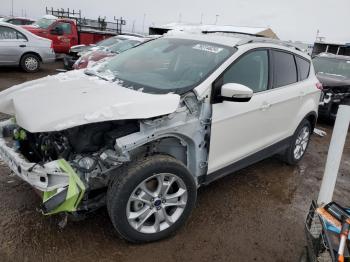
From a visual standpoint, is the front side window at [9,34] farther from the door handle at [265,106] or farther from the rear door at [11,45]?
the door handle at [265,106]

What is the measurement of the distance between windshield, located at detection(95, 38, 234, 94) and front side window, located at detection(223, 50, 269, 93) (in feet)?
0.51

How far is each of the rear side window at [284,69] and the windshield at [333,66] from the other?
14.6 ft

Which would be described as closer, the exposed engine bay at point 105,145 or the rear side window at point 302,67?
the exposed engine bay at point 105,145

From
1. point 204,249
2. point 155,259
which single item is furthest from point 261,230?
point 155,259

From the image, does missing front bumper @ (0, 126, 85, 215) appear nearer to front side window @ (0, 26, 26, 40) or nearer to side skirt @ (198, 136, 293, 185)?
side skirt @ (198, 136, 293, 185)

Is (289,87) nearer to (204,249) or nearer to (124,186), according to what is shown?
(204,249)

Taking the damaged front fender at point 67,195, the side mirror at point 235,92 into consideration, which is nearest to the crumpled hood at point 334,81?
the side mirror at point 235,92

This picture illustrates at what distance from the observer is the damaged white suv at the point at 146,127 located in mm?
2461

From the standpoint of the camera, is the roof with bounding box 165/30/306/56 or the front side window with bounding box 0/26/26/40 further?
the front side window with bounding box 0/26/26/40

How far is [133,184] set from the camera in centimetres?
250

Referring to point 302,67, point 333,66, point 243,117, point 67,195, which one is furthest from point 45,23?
point 67,195

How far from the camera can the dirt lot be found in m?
2.70

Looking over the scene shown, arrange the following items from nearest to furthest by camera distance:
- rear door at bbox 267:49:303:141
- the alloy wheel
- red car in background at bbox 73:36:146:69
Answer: the alloy wheel → rear door at bbox 267:49:303:141 → red car in background at bbox 73:36:146:69

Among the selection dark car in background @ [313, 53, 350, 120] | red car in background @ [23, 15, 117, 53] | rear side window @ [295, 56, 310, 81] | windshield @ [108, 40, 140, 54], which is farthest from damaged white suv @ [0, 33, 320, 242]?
red car in background @ [23, 15, 117, 53]
